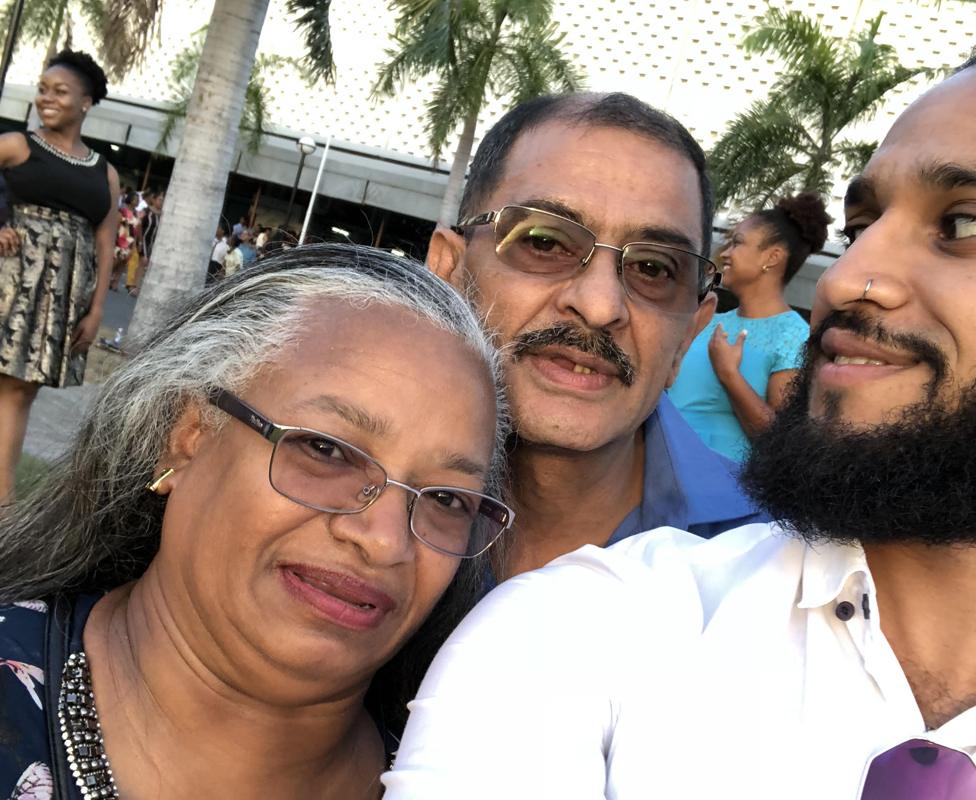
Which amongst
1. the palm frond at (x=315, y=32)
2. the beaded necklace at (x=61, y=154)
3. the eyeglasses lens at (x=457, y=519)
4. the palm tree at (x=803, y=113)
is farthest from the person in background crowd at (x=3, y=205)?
the palm tree at (x=803, y=113)

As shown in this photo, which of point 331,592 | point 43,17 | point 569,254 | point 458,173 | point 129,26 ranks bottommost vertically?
point 331,592

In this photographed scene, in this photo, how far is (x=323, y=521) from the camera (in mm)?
1744

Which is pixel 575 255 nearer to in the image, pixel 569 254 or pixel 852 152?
pixel 569 254

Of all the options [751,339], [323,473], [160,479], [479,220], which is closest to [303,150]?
[751,339]

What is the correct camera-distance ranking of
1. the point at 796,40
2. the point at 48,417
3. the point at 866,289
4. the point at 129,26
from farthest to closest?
the point at 796,40
the point at 129,26
the point at 48,417
the point at 866,289

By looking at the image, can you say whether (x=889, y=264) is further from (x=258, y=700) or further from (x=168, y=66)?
(x=168, y=66)

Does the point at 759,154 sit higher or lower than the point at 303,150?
higher

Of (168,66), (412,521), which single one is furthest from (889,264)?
(168,66)

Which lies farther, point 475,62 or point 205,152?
point 475,62

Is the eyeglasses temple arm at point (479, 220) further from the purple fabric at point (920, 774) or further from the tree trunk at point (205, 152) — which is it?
the tree trunk at point (205, 152)

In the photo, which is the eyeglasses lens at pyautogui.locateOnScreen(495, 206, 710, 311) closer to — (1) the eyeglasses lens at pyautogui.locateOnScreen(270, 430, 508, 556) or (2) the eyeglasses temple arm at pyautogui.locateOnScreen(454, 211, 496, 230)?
(2) the eyeglasses temple arm at pyautogui.locateOnScreen(454, 211, 496, 230)

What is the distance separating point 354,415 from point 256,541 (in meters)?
0.28

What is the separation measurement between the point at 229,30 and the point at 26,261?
12.1 feet

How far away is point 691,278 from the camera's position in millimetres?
2605
